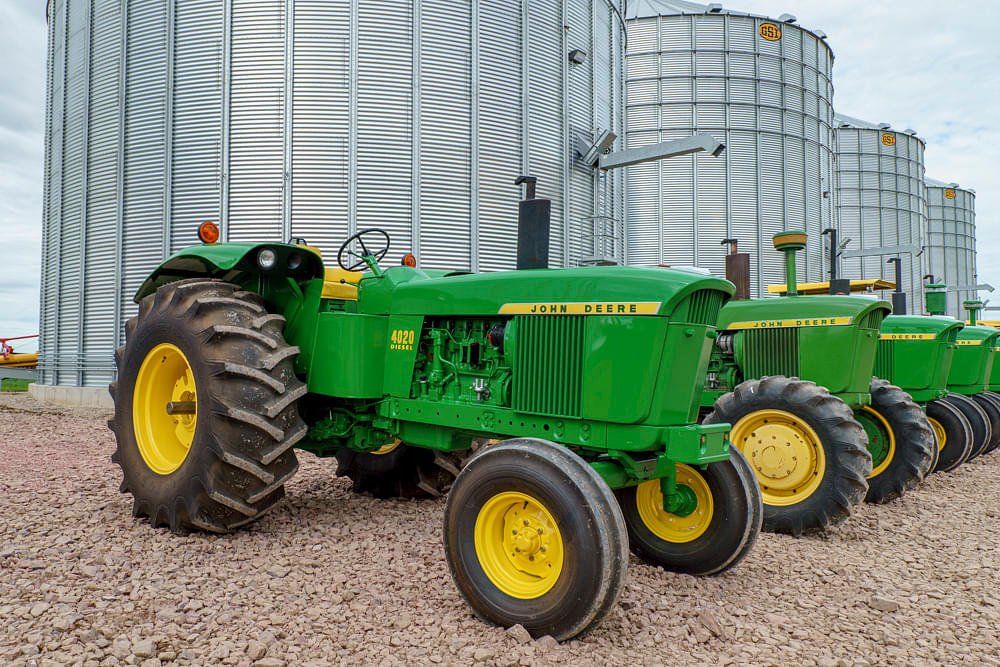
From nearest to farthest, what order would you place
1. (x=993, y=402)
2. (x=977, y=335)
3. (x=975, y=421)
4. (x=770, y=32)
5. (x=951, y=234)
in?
1. (x=975, y=421)
2. (x=993, y=402)
3. (x=977, y=335)
4. (x=770, y=32)
5. (x=951, y=234)

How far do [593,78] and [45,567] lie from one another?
Answer: 487 inches

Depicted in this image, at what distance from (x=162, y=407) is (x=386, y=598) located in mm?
2075

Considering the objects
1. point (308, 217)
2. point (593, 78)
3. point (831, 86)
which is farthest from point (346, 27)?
point (831, 86)

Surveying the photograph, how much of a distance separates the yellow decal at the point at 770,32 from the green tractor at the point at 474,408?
19504mm

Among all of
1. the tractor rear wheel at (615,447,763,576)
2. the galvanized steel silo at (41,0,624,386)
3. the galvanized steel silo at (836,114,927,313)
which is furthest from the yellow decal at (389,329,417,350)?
the galvanized steel silo at (836,114,927,313)

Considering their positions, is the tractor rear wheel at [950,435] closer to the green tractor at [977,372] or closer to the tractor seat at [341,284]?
the green tractor at [977,372]

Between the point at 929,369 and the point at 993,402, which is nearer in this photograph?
the point at 929,369

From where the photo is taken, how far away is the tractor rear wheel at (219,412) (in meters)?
3.46

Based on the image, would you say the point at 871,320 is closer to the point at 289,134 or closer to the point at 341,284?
the point at 341,284

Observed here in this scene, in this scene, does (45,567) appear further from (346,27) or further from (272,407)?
(346,27)

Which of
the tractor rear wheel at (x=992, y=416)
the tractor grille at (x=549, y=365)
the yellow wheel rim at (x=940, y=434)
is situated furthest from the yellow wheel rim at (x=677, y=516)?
the tractor rear wheel at (x=992, y=416)

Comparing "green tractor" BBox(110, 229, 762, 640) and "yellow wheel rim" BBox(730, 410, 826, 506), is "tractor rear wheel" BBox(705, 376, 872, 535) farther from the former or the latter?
"green tractor" BBox(110, 229, 762, 640)

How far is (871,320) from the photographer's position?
17.7ft

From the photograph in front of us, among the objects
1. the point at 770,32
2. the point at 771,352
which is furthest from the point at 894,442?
the point at 770,32
